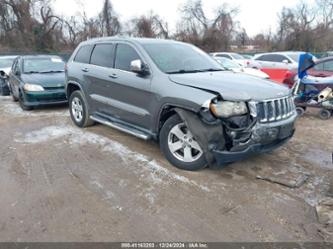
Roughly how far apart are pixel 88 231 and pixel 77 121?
3891 mm

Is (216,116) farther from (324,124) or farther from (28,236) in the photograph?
(324,124)

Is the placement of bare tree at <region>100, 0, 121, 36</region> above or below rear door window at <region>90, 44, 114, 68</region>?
above

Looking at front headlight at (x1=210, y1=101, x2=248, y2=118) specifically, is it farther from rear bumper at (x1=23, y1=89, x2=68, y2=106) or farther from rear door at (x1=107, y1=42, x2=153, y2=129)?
rear bumper at (x1=23, y1=89, x2=68, y2=106)

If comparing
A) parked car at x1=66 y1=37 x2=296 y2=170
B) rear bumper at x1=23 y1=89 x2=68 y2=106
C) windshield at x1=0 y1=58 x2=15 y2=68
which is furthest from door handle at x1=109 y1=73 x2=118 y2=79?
windshield at x1=0 y1=58 x2=15 y2=68

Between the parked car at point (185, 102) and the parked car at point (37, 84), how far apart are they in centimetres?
274

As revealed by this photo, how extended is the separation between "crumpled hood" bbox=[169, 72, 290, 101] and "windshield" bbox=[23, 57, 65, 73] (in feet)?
19.9

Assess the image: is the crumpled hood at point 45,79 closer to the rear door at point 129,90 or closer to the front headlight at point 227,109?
the rear door at point 129,90

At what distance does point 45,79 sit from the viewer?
322 inches

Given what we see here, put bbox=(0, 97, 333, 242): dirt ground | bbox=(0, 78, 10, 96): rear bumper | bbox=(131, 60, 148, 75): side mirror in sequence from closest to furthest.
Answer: bbox=(0, 97, 333, 242): dirt ground, bbox=(131, 60, 148, 75): side mirror, bbox=(0, 78, 10, 96): rear bumper

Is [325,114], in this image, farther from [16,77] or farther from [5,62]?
[5,62]

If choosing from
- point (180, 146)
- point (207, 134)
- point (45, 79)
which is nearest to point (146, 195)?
point (180, 146)

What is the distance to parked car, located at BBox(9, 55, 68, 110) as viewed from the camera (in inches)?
313

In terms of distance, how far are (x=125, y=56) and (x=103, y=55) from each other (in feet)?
2.41

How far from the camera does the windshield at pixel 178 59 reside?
456 centimetres
